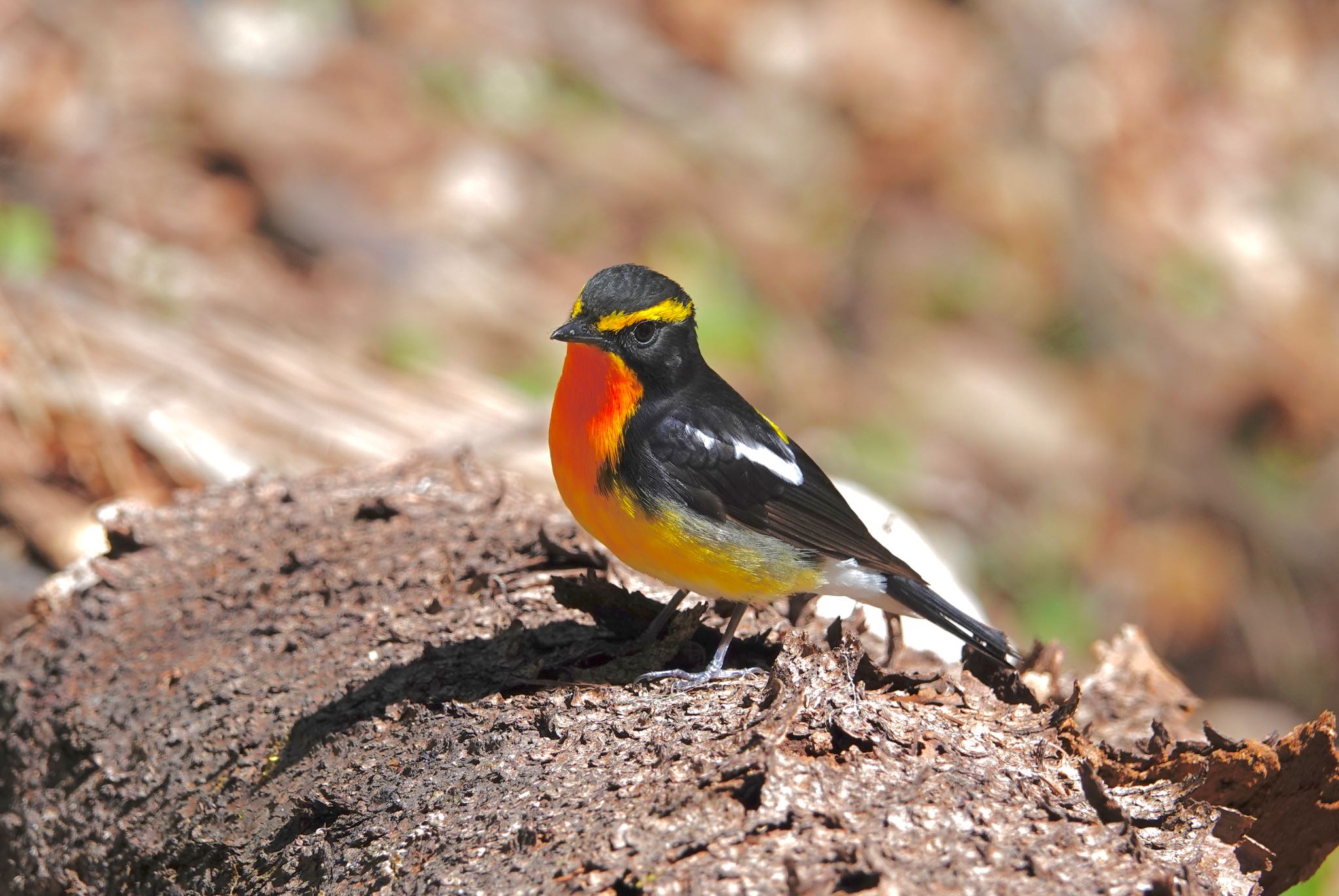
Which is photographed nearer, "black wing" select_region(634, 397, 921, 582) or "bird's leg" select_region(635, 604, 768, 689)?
"bird's leg" select_region(635, 604, 768, 689)

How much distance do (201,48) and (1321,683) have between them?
8.39 meters

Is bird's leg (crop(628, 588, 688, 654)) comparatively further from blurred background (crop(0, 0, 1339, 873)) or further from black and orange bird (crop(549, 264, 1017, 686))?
blurred background (crop(0, 0, 1339, 873))

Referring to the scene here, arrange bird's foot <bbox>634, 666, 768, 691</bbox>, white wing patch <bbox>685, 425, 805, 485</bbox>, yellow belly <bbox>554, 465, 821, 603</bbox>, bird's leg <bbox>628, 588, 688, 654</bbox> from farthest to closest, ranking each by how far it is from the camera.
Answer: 1. white wing patch <bbox>685, 425, 805, 485</bbox>
2. bird's leg <bbox>628, 588, 688, 654</bbox>
3. yellow belly <bbox>554, 465, 821, 603</bbox>
4. bird's foot <bbox>634, 666, 768, 691</bbox>

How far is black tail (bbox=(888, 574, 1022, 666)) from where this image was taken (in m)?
3.26

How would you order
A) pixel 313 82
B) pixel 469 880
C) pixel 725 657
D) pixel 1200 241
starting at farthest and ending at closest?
1. pixel 1200 241
2. pixel 313 82
3. pixel 725 657
4. pixel 469 880

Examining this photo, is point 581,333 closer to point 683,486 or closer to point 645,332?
point 645,332

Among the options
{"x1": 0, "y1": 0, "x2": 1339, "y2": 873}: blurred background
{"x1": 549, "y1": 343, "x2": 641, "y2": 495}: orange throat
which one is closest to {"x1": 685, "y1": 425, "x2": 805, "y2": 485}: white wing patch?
{"x1": 549, "y1": 343, "x2": 641, "y2": 495}: orange throat

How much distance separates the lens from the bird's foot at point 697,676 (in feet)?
9.64

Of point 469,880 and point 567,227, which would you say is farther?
point 567,227

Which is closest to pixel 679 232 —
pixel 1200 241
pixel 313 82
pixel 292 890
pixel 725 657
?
pixel 313 82

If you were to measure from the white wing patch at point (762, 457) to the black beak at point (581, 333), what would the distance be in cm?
34

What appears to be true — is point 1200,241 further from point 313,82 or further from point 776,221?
point 313,82

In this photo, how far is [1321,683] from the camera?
25.7 ft

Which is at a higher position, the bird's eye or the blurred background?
the blurred background
